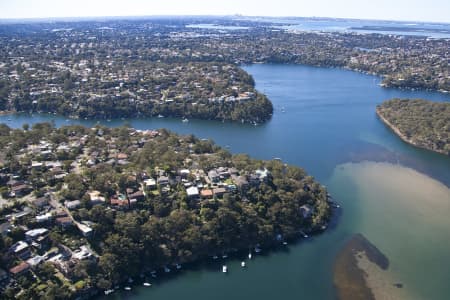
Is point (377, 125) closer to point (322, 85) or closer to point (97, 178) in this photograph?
point (322, 85)

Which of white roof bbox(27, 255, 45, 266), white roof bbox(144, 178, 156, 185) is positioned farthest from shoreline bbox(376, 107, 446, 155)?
white roof bbox(27, 255, 45, 266)

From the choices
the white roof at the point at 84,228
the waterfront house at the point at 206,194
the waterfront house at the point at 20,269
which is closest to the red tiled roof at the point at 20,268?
the waterfront house at the point at 20,269

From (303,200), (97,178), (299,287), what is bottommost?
(299,287)

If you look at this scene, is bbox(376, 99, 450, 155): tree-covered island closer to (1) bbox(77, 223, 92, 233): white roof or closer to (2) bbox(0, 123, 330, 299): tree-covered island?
(2) bbox(0, 123, 330, 299): tree-covered island

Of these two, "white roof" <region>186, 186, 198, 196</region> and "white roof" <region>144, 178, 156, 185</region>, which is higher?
"white roof" <region>144, 178, 156, 185</region>

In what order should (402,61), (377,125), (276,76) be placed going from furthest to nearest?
(402,61), (276,76), (377,125)

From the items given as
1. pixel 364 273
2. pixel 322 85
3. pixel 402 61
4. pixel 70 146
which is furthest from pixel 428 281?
pixel 402 61

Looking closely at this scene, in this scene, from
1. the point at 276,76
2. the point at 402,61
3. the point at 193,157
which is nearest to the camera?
the point at 193,157
